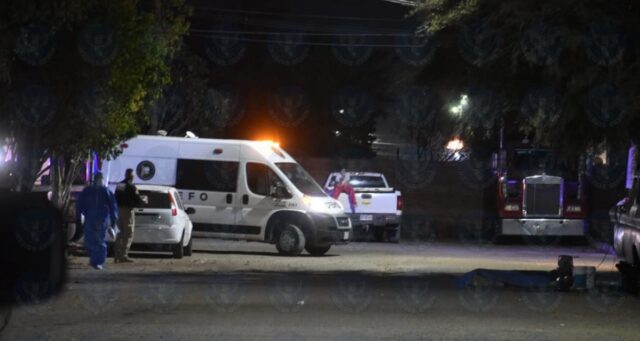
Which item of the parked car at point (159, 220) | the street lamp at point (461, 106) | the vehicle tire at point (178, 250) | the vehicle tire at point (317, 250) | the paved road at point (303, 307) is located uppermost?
the street lamp at point (461, 106)

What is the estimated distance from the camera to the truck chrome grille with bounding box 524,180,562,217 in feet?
103

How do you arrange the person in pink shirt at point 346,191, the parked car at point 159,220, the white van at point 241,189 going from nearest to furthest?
the parked car at point 159,220 < the white van at point 241,189 < the person in pink shirt at point 346,191

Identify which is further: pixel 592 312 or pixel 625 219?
pixel 625 219

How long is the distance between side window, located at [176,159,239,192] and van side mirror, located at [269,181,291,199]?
0.92 m

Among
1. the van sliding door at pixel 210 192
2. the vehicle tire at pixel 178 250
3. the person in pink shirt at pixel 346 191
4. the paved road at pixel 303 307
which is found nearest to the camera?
the paved road at pixel 303 307

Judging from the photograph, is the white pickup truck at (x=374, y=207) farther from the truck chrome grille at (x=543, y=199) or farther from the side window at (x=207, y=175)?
the side window at (x=207, y=175)

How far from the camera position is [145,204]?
71.8ft

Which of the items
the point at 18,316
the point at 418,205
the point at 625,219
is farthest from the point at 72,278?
the point at 418,205

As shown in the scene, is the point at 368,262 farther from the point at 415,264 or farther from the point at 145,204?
the point at 145,204

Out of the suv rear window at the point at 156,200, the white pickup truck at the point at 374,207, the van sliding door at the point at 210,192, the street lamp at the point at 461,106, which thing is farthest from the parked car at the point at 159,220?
the white pickup truck at the point at 374,207

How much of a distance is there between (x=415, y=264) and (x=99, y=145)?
6.94m

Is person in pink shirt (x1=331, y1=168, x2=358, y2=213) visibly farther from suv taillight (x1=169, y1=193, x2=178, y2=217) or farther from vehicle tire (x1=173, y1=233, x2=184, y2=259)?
suv taillight (x1=169, y1=193, x2=178, y2=217)

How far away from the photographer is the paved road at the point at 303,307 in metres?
11.9

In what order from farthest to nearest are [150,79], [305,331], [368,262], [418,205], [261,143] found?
[418,205]
[261,143]
[368,262]
[150,79]
[305,331]
